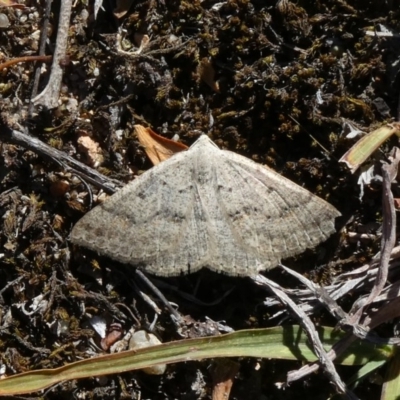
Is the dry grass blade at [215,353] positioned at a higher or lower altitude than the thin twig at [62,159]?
lower

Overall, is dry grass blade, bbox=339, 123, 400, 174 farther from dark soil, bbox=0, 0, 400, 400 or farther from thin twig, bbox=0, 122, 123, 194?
thin twig, bbox=0, 122, 123, 194

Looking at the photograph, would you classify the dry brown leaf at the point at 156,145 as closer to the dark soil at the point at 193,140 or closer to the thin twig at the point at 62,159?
the dark soil at the point at 193,140

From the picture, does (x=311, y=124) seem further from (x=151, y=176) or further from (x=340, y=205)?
(x=151, y=176)

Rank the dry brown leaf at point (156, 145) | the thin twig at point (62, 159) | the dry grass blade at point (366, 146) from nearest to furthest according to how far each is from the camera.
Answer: the dry grass blade at point (366, 146), the thin twig at point (62, 159), the dry brown leaf at point (156, 145)

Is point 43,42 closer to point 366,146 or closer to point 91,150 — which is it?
point 91,150

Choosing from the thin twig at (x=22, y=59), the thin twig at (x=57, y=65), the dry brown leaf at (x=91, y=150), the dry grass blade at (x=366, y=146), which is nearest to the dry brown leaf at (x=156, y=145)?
the dry brown leaf at (x=91, y=150)

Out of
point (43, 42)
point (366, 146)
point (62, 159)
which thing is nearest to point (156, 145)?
point (62, 159)

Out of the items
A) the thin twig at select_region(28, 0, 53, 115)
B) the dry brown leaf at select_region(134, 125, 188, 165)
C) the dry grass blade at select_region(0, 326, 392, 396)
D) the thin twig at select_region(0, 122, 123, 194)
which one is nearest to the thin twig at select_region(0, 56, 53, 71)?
the thin twig at select_region(28, 0, 53, 115)

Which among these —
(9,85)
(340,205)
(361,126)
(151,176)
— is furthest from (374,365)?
(9,85)

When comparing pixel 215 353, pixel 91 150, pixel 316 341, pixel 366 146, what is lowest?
pixel 215 353
